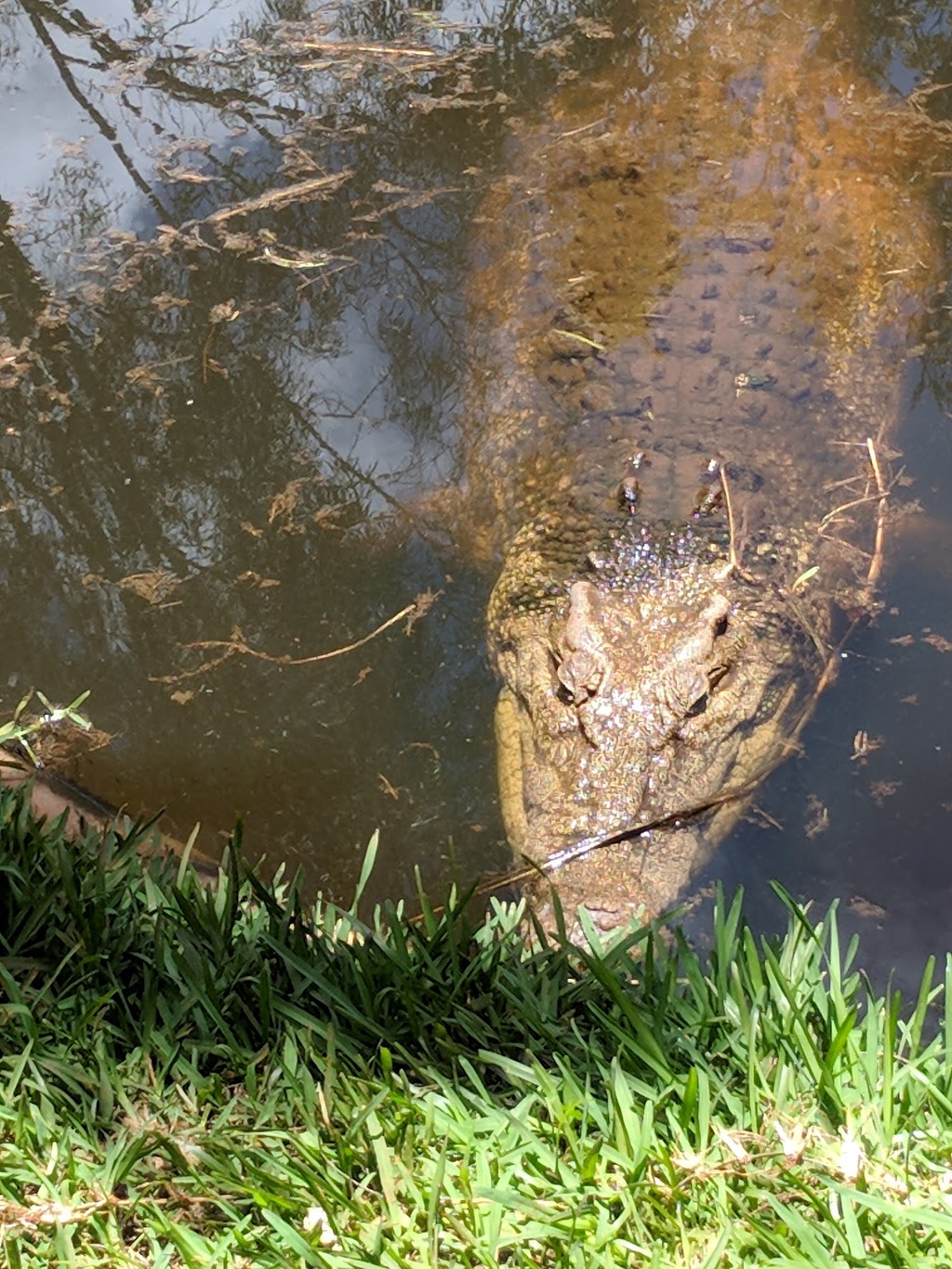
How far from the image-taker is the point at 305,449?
14.4 feet

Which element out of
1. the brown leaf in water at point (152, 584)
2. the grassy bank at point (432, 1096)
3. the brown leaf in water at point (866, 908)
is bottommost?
the brown leaf in water at point (866, 908)

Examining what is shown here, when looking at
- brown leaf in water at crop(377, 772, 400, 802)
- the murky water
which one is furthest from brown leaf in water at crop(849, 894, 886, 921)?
brown leaf in water at crop(377, 772, 400, 802)

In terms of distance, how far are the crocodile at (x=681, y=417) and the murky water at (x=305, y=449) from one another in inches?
6.0

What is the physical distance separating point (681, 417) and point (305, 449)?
57.1 inches

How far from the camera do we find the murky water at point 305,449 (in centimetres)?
348

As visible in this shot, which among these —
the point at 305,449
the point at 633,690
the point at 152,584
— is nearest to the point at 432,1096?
the point at 633,690

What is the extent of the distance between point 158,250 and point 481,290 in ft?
4.80

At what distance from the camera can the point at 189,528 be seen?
13.5ft

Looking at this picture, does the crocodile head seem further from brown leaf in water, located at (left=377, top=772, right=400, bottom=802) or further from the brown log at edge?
the brown log at edge

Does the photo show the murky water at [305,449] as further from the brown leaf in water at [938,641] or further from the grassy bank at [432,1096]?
the grassy bank at [432,1096]

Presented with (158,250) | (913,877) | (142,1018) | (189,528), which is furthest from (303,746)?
(158,250)

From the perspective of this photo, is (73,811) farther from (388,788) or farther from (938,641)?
(938,641)

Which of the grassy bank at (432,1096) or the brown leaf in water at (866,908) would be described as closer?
the grassy bank at (432,1096)

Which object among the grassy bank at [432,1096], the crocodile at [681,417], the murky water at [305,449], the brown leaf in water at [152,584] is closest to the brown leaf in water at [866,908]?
the murky water at [305,449]
